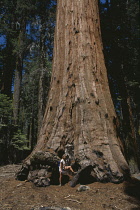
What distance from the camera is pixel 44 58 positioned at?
39.3 feet

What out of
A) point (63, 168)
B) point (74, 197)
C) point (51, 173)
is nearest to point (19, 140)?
point (51, 173)

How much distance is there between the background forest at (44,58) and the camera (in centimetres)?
820

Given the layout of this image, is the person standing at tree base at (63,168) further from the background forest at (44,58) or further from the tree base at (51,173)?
the background forest at (44,58)

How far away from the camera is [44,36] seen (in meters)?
12.3

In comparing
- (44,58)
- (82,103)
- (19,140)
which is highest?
(44,58)

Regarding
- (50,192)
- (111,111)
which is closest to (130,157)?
(111,111)

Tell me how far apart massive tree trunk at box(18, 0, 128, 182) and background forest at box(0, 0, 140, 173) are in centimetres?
211

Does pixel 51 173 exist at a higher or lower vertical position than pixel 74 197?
higher

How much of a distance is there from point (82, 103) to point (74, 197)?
66.7 inches

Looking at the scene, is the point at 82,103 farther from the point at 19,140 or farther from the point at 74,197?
the point at 19,140

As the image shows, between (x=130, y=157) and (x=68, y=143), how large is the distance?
478 cm

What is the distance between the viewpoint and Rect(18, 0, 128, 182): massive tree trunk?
305 cm

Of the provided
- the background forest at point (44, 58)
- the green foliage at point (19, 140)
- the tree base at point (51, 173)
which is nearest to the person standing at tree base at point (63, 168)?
the tree base at point (51, 173)

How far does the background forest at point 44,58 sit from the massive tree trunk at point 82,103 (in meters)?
2.11
